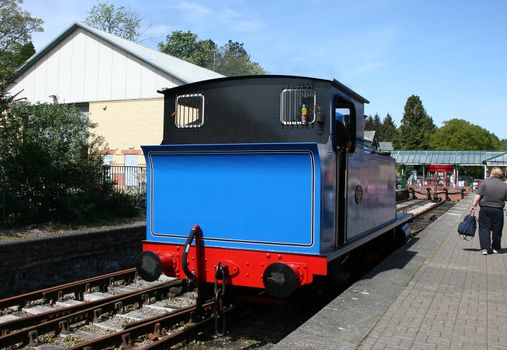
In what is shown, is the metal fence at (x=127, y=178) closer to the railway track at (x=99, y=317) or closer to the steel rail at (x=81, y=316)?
the railway track at (x=99, y=317)

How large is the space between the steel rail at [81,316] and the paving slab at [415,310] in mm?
2932

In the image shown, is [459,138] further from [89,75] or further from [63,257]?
[63,257]

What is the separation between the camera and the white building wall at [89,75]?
78.4 feet

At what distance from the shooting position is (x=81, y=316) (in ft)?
19.5

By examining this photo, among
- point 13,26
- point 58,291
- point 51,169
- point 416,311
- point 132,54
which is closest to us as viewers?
point 416,311

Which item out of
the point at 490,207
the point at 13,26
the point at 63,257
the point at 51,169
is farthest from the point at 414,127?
the point at 63,257

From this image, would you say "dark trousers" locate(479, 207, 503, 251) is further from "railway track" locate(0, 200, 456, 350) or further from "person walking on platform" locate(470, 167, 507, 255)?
"railway track" locate(0, 200, 456, 350)

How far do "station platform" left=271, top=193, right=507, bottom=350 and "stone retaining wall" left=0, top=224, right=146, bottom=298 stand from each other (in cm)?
515

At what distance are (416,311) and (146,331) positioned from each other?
2855 millimetres

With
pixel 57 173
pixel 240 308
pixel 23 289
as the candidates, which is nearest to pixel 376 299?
pixel 240 308

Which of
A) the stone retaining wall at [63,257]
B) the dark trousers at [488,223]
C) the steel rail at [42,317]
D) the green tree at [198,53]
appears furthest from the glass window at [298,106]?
the green tree at [198,53]

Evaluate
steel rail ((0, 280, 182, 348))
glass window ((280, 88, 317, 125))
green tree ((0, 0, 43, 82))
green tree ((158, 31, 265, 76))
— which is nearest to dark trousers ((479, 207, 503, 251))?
glass window ((280, 88, 317, 125))

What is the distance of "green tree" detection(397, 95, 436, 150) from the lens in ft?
295

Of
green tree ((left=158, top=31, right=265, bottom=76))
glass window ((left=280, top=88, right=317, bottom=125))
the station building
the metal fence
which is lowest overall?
the metal fence
